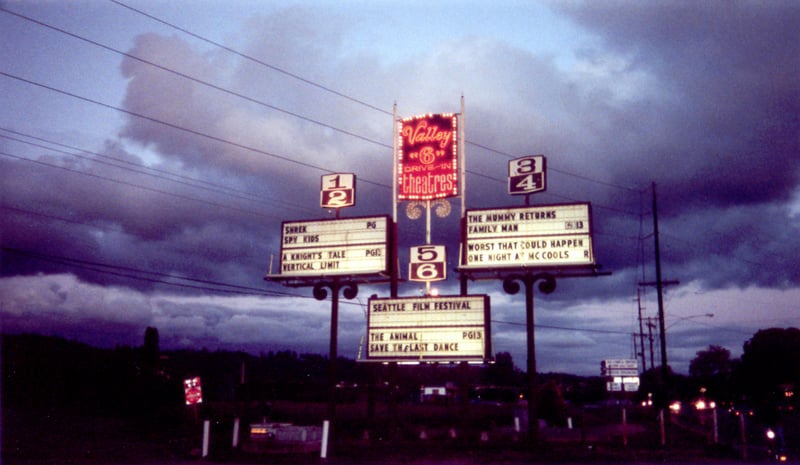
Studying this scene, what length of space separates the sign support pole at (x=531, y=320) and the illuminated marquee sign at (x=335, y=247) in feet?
14.5

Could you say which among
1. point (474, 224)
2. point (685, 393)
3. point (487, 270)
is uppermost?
point (474, 224)

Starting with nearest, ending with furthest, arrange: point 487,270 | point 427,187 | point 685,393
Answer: point 487,270 < point 427,187 < point 685,393

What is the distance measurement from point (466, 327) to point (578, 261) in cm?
419

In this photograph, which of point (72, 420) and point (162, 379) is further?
point (162, 379)

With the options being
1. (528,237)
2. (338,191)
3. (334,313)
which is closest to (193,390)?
(334,313)

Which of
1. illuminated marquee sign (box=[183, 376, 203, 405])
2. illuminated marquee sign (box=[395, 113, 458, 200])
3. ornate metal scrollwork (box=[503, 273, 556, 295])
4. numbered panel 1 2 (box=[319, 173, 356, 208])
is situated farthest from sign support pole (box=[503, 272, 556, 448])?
illuminated marquee sign (box=[183, 376, 203, 405])

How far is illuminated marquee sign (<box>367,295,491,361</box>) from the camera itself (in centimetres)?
2105

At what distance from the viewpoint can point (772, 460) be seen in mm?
20078

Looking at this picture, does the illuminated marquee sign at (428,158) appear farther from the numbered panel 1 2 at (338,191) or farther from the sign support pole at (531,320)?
the sign support pole at (531,320)

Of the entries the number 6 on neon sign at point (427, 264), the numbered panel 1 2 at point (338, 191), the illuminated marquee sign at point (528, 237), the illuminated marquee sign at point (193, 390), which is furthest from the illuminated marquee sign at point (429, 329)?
the illuminated marquee sign at point (193, 390)

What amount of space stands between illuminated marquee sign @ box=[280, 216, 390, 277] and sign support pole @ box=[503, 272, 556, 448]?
14.5ft

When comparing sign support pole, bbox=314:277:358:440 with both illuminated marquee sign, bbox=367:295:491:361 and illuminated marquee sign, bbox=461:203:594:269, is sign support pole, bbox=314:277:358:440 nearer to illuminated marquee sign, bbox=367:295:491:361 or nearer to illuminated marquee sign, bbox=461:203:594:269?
illuminated marquee sign, bbox=367:295:491:361

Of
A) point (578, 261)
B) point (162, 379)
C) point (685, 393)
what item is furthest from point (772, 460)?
point (685, 393)

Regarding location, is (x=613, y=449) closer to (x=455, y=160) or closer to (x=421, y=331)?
(x=421, y=331)
